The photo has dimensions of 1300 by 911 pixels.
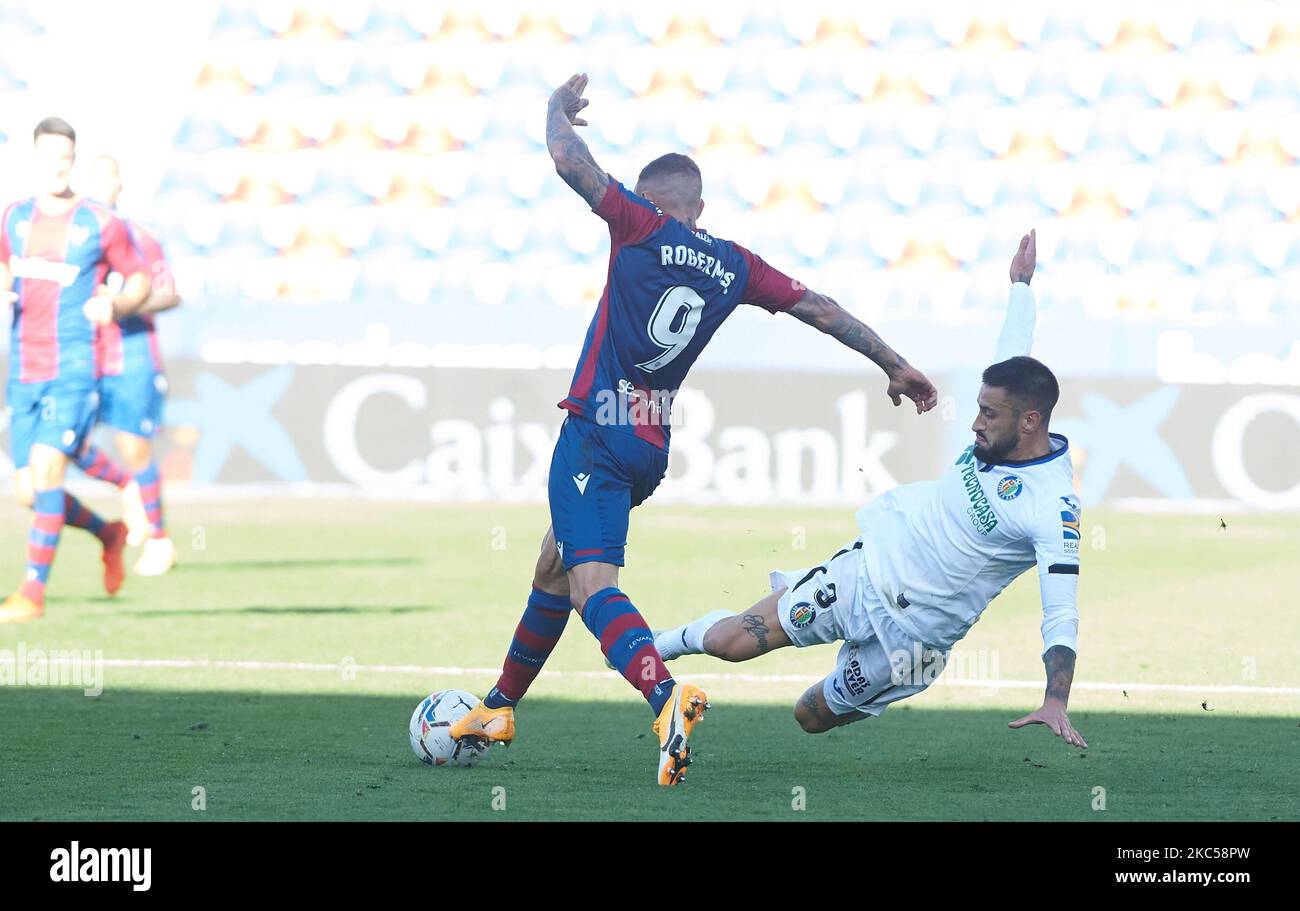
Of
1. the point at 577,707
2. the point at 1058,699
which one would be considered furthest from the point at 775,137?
the point at 1058,699

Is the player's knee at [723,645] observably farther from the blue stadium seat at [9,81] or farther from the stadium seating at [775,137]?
the blue stadium seat at [9,81]

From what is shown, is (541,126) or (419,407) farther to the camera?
(541,126)

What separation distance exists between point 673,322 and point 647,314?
0.32 ft

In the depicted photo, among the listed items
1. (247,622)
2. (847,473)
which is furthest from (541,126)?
(247,622)

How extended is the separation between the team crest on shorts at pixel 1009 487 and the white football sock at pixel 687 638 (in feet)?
3.64

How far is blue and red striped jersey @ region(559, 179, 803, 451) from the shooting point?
596cm

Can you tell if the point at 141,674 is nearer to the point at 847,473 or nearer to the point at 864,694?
the point at 864,694

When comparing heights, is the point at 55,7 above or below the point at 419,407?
above

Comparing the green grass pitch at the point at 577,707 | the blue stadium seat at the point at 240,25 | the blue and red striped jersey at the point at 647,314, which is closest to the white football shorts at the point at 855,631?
the green grass pitch at the point at 577,707

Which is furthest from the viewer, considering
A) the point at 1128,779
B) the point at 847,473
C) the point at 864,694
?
the point at 847,473

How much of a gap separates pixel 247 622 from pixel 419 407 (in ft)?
30.5

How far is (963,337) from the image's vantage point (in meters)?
21.0

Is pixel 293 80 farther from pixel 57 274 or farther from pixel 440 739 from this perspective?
pixel 440 739

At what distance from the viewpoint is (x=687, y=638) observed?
21.7ft
